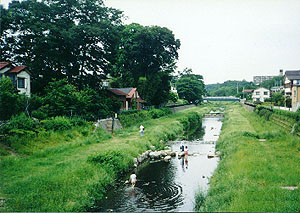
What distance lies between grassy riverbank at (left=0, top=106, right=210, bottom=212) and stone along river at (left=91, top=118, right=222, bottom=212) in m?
1.04

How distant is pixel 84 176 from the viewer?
14.8m

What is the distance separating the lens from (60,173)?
14.4 meters

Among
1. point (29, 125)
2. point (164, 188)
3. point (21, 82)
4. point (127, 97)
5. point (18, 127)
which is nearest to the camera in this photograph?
point (164, 188)

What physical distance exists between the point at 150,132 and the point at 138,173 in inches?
500

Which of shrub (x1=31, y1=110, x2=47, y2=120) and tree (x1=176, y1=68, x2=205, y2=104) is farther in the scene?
tree (x1=176, y1=68, x2=205, y2=104)

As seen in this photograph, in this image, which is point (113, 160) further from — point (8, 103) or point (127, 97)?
point (127, 97)

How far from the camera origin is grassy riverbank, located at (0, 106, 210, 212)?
1152 centimetres

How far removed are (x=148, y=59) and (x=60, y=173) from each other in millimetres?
Result: 40229

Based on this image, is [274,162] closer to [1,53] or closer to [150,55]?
[1,53]

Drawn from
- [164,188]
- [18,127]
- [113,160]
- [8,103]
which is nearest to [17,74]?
[8,103]

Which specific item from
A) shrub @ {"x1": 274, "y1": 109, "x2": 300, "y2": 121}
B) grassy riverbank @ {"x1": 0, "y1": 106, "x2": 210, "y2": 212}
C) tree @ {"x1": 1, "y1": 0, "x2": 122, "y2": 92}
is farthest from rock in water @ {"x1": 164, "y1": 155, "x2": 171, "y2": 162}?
tree @ {"x1": 1, "y1": 0, "x2": 122, "y2": 92}

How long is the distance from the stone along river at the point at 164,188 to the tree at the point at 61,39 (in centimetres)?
1967

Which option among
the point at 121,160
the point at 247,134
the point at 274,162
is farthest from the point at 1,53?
the point at 274,162

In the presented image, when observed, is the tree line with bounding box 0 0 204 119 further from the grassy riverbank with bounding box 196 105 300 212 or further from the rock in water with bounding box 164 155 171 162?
the grassy riverbank with bounding box 196 105 300 212
